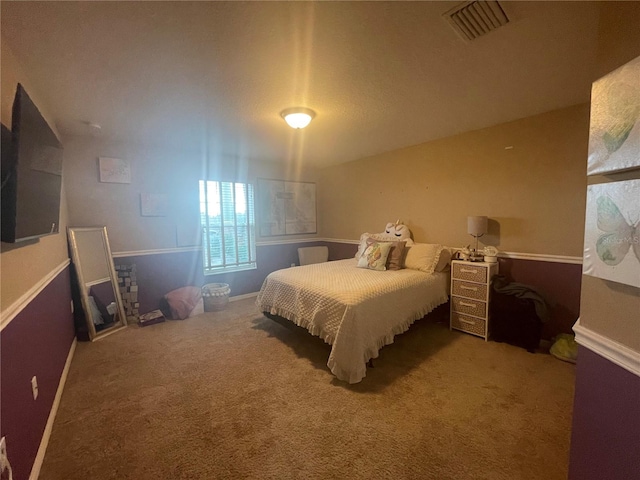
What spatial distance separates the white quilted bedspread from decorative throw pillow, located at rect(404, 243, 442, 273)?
0.10 metres

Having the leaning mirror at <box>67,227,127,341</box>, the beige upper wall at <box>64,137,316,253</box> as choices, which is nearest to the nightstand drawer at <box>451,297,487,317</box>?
the beige upper wall at <box>64,137,316,253</box>

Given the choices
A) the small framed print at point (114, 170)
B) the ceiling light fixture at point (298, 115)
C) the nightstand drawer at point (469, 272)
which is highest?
the ceiling light fixture at point (298, 115)

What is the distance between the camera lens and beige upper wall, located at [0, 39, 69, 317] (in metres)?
1.23

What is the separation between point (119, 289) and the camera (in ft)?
11.1

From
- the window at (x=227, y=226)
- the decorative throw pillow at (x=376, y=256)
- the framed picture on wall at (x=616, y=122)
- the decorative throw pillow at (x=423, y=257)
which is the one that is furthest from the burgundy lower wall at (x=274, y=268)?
the framed picture on wall at (x=616, y=122)

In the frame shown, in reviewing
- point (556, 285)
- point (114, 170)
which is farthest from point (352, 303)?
point (114, 170)

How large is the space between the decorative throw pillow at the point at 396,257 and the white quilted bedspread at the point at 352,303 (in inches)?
4.8

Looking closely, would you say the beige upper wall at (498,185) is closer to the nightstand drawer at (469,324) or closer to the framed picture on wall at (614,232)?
the nightstand drawer at (469,324)

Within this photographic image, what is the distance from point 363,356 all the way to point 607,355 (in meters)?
1.44

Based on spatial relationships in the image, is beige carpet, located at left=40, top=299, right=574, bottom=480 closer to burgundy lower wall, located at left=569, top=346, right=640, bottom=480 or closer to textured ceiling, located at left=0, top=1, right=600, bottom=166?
burgundy lower wall, located at left=569, top=346, right=640, bottom=480

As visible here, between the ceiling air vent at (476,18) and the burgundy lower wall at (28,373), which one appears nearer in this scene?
the burgundy lower wall at (28,373)

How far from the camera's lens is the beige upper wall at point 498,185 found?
2.57 meters

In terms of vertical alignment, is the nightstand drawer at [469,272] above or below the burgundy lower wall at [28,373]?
above

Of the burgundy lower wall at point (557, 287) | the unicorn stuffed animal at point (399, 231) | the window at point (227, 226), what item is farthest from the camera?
the window at point (227, 226)
